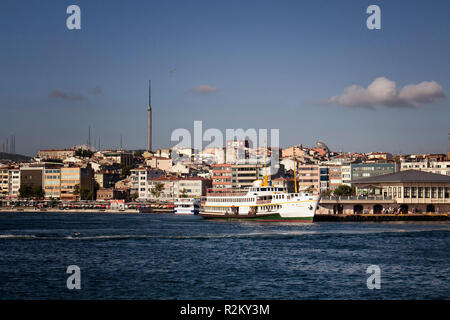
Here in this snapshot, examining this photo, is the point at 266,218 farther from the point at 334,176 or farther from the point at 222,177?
the point at 222,177

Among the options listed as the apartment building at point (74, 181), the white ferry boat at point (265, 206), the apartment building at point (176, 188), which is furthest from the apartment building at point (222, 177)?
A: the white ferry boat at point (265, 206)

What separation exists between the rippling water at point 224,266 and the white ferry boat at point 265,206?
62.0 feet

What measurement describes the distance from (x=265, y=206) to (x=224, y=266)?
38247mm

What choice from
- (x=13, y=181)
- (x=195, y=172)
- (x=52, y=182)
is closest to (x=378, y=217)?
(x=195, y=172)

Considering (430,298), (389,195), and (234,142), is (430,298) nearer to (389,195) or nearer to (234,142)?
(389,195)

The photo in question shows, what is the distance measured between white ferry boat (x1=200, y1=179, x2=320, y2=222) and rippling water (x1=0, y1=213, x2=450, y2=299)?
1888cm

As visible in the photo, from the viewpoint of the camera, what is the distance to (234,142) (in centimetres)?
18400

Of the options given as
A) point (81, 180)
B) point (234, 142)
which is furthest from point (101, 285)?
point (234, 142)

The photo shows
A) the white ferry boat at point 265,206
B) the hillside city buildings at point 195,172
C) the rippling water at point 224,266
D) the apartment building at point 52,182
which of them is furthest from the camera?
the apartment building at point 52,182

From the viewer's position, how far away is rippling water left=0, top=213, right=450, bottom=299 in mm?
23406

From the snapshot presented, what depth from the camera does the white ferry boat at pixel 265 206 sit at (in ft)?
213

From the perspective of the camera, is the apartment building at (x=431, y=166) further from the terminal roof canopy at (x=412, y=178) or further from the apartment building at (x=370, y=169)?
the terminal roof canopy at (x=412, y=178)

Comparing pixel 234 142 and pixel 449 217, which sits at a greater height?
pixel 234 142
